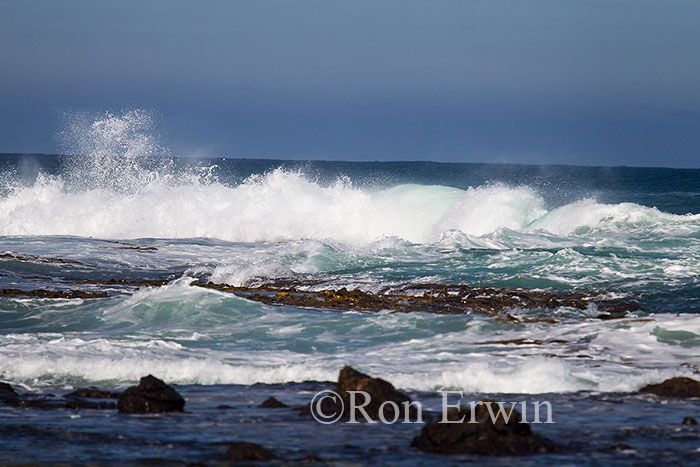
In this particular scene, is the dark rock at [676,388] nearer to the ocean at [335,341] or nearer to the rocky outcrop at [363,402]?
the ocean at [335,341]

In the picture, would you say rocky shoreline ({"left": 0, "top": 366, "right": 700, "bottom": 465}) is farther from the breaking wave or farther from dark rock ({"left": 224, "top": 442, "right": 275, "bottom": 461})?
the breaking wave

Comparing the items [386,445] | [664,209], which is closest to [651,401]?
[386,445]

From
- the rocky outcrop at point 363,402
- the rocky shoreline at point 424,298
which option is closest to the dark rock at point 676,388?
the rocky outcrop at point 363,402

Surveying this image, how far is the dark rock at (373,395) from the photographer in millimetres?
6398

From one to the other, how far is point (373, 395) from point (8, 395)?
292 cm

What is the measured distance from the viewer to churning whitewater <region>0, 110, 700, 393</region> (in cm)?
848

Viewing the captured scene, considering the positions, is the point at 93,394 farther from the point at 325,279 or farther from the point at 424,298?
the point at 325,279

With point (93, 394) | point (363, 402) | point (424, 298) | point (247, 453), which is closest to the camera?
point (247, 453)

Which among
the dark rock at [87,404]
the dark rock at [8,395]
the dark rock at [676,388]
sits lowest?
the dark rock at [87,404]

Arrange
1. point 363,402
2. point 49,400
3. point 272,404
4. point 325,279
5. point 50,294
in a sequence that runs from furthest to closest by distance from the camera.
A: point 325,279
point 50,294
point 49,400
point 272,404
point 363,402

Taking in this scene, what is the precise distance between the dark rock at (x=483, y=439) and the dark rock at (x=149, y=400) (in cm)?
195

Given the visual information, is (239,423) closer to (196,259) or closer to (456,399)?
(456,399)

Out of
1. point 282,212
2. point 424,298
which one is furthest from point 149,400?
point 282,212

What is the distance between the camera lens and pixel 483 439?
540cm
